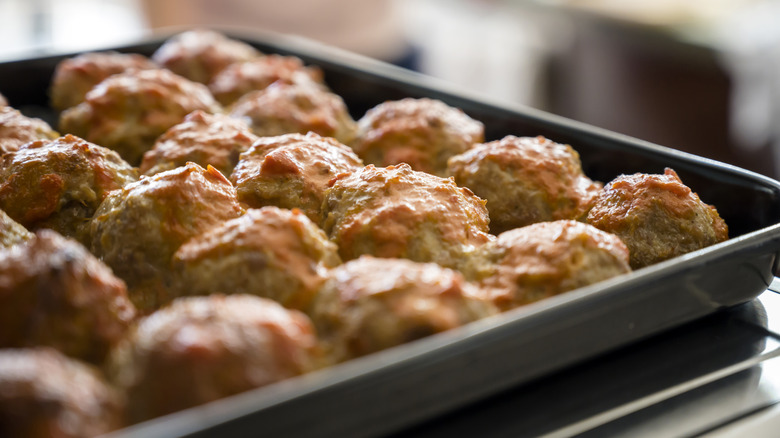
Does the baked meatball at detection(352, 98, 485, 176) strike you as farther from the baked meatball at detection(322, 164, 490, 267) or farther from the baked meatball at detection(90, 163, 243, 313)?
the baked meatball at detection(90, 163, 243, 313)

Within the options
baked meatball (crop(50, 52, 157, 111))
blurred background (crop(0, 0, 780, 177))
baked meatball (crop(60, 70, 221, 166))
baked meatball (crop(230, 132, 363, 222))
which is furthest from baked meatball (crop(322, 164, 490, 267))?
blurred background (crop(0, 0, 780, 177))

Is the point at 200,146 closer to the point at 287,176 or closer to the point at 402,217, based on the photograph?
the point at 287,176

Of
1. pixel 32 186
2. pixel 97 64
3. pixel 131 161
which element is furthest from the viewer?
pixel 97 64

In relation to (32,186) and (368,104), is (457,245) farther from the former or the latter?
(368,104)

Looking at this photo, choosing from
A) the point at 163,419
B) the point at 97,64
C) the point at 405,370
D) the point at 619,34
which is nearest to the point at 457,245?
the point at 405,370

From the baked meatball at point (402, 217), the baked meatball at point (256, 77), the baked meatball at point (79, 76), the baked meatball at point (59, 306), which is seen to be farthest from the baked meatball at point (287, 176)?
the baked meatball at point (79, 76)

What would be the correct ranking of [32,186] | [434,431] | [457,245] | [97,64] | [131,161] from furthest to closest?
[97,64] < [131,161] < [32,186] < [457,245] < [434,431]

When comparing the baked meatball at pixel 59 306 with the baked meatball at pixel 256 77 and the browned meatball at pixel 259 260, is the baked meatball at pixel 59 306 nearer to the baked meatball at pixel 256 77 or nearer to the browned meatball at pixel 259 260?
the browned meatball at pixel 259 260

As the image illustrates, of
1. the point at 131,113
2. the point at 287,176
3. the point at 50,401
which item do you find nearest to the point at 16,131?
the point at 131,113
